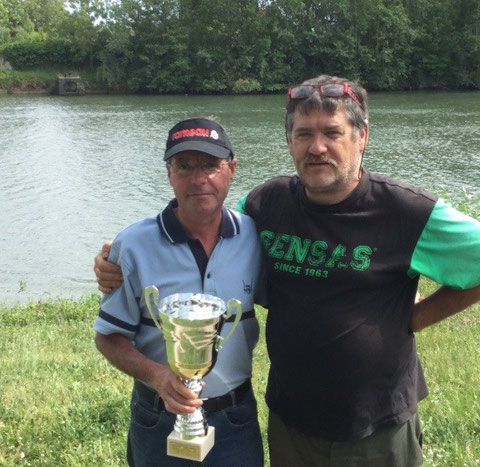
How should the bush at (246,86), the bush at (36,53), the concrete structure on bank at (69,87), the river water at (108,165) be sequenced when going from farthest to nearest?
the bush at (36,53) < the concrete structure on bank at (69,87) < the bush at (246,86) < the river water at (108,165)

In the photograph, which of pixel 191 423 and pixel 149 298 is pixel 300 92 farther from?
pixel 191 423

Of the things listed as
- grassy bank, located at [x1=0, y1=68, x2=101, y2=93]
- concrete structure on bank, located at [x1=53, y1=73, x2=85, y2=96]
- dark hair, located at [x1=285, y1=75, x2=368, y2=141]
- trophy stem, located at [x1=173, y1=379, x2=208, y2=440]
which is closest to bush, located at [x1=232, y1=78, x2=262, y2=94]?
grassy bank, located at [x1=0, y1=68, x2=101, y2=93]

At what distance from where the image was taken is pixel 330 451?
2457mm

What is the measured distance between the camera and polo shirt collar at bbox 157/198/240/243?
238 centimetres

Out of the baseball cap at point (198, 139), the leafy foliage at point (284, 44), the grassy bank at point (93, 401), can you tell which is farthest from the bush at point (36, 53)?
the baseball cap at point (198, 139)

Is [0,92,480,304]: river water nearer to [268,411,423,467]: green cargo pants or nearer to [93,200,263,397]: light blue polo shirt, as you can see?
[93,200,263,397]: light blue polo shirt

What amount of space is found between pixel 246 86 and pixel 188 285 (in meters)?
50.9

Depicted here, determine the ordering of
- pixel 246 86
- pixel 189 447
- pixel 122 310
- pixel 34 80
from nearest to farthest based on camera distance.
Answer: pixel 189 447 < pixel 122 310 < pixel 246 86 < pixel 34 80

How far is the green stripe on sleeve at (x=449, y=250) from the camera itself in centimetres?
230

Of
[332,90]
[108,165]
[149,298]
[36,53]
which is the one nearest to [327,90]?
[332,90]

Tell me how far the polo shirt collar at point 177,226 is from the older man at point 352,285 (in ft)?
0.60

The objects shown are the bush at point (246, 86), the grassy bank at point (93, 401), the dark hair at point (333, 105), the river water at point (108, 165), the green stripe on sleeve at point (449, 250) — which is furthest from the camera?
the bush at point (246, 86)

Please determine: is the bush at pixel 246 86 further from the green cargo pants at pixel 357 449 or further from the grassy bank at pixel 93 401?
the green cargo pants at pixel 357 449

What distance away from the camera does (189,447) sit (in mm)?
2129
